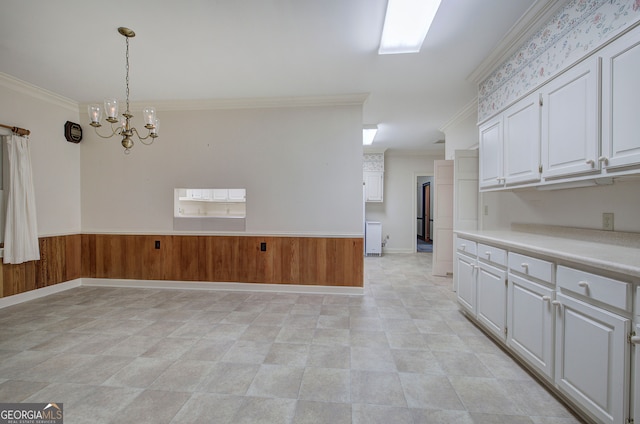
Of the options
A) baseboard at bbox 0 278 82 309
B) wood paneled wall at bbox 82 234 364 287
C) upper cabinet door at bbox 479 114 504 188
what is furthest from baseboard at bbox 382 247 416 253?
baseboard at bbox 0 278 82 309

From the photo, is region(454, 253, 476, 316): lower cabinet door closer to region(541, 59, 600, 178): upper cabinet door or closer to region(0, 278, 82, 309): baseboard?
region(541, 59, 600, 178): upper cabinet door

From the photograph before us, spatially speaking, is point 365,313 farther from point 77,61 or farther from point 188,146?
point 77,61

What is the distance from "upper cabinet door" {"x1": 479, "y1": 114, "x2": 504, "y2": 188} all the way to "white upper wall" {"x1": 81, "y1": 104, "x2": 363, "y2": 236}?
4.77 feet

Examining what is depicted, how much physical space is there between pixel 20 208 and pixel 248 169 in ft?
8.75

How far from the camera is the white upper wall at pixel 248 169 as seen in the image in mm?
3633

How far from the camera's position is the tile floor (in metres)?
1.51

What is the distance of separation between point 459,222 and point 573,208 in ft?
5.32

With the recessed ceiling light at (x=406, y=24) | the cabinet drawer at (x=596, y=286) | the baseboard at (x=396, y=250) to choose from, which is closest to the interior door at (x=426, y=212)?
the baseboard at (x=396, y=250)

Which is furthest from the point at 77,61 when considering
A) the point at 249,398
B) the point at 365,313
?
the point at 365,313

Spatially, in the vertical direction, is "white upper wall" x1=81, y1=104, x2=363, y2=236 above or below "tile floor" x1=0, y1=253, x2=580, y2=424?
above

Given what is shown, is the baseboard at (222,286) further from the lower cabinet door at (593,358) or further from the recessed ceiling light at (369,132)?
the recessed ceiling light at (369,132)

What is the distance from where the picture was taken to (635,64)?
1.36 meters

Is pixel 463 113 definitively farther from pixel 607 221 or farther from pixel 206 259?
pixel 206 259

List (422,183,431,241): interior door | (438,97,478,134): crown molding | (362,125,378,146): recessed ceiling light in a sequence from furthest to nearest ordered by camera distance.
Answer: (422,183,431,241): interior door → (362,125,378,146): recessed ceiling light → (438,97,478,134): crown molding
